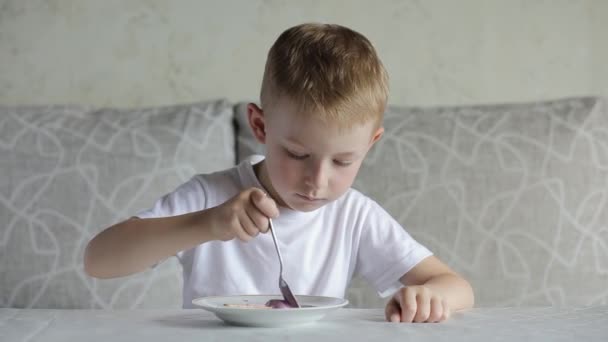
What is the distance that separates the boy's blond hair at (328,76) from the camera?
1060 millimetres

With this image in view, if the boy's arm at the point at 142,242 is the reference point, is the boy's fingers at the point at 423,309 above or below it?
below

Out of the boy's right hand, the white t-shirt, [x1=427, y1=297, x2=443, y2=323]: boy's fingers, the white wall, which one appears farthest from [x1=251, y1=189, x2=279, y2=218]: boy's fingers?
the white wall

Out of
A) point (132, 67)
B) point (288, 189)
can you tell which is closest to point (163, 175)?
point (132, 67)

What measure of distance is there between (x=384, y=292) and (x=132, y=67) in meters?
1.09

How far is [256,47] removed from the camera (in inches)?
83.8

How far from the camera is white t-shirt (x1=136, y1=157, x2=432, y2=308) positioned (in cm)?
130

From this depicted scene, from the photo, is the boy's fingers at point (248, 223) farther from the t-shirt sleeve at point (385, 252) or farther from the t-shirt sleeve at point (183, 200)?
the t-shirt sleeve at point (385, 252)

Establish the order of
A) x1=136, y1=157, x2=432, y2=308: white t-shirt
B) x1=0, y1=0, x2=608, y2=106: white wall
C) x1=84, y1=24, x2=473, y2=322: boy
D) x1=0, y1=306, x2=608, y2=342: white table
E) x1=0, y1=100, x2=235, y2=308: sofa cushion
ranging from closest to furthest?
x1=0, y1=306, x2=608, y2=342: white table < x1=84, y1=24, x2=473, y2=322: boy < x1=136, y1=157, x2=432, y2=308: white t-shirt < x1=0, y1=100, x2=235, y2=308: sofa cushion < x1=0, y1=0, x2=608, y2=106: white wall

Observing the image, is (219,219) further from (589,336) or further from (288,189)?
(589,336)

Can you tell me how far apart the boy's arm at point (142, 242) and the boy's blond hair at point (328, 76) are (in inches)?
8.3

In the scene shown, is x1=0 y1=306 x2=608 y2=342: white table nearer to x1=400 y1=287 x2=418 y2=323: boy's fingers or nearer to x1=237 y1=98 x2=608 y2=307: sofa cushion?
x1=400 y1=287 x2=418 y2=323: boy's fingers

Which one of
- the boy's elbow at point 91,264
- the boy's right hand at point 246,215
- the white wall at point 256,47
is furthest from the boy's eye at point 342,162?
the white wall at point 256,47

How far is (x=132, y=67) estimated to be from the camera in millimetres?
2102

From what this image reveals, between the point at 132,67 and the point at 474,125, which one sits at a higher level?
the point at 132,67
